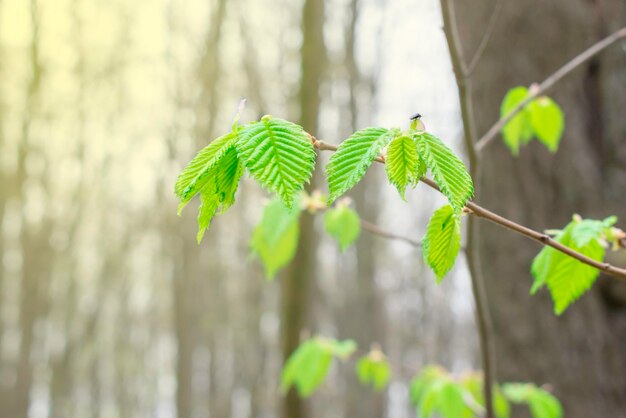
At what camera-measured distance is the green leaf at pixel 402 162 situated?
2.55ft

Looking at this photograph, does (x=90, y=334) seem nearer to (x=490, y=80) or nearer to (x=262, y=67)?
(x=262, y=67)

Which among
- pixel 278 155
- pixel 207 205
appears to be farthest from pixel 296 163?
pixel 207 205

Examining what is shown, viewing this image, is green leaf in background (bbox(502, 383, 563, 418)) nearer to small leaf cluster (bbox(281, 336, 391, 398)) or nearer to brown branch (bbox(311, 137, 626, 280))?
small leaf cluster (bbox(281, 336, 391, 398))

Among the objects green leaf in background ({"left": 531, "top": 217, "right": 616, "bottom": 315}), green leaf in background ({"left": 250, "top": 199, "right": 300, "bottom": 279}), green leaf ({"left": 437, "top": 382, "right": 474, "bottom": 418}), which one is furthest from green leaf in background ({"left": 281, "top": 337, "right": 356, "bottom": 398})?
green leaf in background ({"left": 531, "top": 217, "right": 616, "bottom": 315})

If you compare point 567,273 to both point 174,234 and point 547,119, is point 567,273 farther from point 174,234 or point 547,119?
point 174,234

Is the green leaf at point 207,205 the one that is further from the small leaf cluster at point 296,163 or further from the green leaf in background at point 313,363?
the green leaf in background at point 313,363

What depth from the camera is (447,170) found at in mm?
759

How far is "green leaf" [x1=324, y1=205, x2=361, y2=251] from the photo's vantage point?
5.35 feet

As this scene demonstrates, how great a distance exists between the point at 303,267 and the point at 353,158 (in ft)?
13.6

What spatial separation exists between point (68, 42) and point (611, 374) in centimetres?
1577

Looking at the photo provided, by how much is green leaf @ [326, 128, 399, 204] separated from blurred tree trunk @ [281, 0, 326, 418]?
12.6 feet

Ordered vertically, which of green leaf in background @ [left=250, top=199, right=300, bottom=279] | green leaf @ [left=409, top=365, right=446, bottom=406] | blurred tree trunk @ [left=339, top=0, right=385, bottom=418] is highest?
blurred tree trunk @ [left=339, top=0, right=385, bottom=418]

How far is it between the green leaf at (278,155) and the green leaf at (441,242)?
0.26 meters

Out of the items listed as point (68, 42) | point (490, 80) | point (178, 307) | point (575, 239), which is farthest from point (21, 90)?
point (575, 239)
